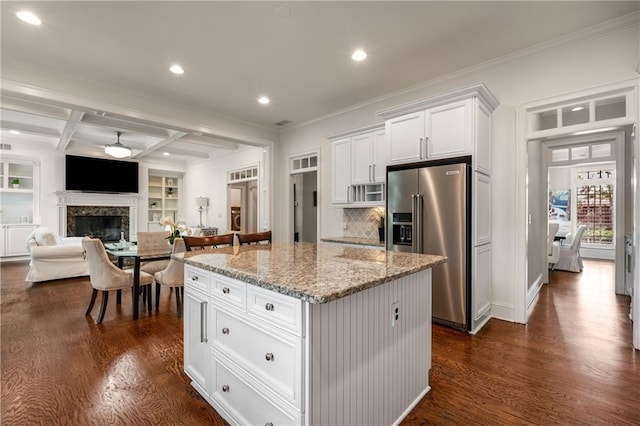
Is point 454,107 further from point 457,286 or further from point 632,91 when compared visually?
point 457,286

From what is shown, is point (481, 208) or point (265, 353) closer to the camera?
point (265, 353)

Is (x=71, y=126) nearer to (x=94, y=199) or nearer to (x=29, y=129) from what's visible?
(x=29, y=129)

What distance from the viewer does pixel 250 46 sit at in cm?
312

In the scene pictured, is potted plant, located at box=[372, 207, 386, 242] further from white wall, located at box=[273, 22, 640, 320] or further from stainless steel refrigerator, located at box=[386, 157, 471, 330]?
white wall, located at box=[273, 22, 640, 320]

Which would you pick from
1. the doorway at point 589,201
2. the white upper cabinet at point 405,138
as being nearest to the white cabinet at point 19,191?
the white upper cabinet at point 405,138

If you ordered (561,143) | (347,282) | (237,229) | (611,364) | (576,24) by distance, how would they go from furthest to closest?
(237,229), (561,143), (576,24), (611,364), (347,282)

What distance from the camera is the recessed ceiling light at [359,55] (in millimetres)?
3207

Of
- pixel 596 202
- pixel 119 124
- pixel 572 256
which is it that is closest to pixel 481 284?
pixel 572 256

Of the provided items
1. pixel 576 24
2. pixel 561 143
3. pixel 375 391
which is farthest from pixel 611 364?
pixel 561 143

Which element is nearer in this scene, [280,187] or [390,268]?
[390,268]

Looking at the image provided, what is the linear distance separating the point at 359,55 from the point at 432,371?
313 centimetres

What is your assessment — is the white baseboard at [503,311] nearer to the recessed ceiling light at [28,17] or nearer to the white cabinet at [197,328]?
the white cabinet at [197,328]

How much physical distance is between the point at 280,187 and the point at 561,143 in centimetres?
488

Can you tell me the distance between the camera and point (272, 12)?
2588 mm
